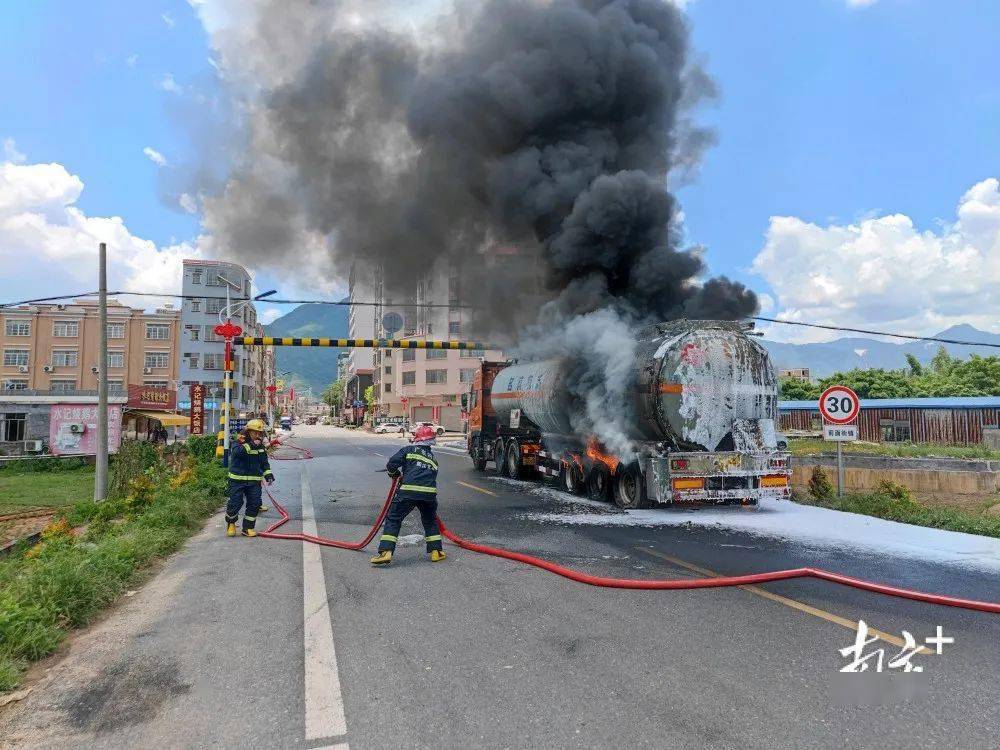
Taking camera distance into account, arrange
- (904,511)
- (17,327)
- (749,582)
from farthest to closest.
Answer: (17,327) < (904,511) < (749,582)

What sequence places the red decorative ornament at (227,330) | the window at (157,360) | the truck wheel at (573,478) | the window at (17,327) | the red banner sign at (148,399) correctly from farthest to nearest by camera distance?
1. the window at (157,360)
2. the window at (17,327)
3. the red banner sign at (148,399)
4. the red decorative ornament at (227,330)
5. the truck wheel at (573,478)

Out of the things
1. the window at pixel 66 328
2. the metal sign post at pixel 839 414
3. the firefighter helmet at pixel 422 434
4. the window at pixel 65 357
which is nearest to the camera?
the firefighter helmet at pixel 422 434

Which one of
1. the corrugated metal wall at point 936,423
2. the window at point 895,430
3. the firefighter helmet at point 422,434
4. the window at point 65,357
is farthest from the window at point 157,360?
the firefighter helmet at point 422,434

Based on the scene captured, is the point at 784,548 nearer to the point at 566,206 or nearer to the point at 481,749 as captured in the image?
the point at 481,749

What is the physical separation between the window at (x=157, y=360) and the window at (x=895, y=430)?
58.3 metres

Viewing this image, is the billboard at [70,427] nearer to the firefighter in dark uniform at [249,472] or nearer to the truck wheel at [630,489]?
the firefighter in dark uniform at [249,472]

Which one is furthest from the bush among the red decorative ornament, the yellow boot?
the red decorative ornament

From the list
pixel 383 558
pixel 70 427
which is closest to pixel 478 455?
pixel 383 558

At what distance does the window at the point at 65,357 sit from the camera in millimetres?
57969

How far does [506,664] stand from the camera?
3.83 m

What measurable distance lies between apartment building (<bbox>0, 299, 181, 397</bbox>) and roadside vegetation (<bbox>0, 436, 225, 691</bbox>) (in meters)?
53.3

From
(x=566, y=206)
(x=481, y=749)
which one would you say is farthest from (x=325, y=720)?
(x=566, y=206)

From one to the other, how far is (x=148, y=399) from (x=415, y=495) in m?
29.8

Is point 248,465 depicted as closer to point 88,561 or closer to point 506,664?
point 88,561
